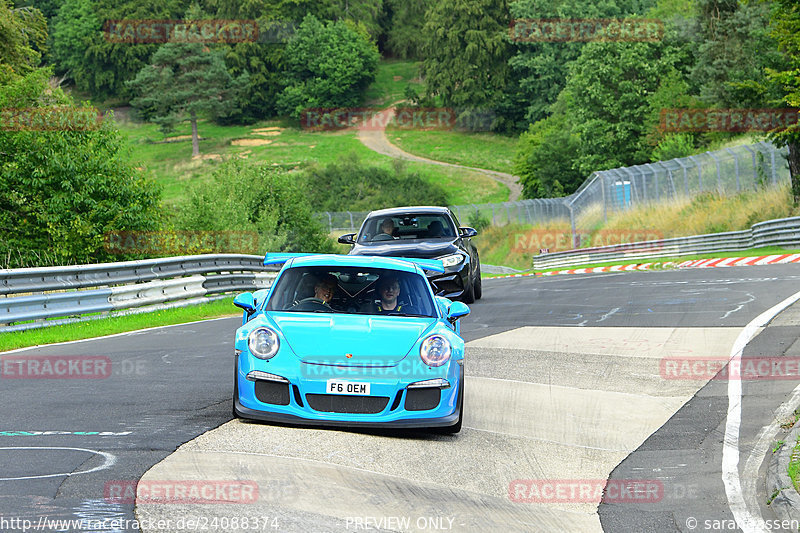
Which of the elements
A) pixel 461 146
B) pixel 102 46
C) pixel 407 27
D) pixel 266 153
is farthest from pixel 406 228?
pixel 407 27

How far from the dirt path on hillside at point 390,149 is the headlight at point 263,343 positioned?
79549 mm

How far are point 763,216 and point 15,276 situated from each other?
29362mm

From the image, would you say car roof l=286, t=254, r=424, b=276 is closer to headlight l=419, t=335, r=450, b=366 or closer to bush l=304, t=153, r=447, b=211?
headlight l=419, t=335, r=450, b=366

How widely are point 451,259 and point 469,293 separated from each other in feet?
4.98

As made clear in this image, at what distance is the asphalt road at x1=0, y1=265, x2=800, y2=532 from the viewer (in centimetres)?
581

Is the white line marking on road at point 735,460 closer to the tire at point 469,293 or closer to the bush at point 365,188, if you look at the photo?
the tire at point 469,293

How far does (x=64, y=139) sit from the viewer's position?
1253 inches

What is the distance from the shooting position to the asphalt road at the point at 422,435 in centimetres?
581

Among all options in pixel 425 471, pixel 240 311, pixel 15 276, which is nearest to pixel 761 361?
pixel 425 471

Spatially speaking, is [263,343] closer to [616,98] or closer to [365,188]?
[616,98]

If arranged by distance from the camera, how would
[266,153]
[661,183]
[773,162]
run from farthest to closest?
1. [266,153]
2. [661,183]
3. [773,162]

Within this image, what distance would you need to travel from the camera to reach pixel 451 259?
16.7 metres

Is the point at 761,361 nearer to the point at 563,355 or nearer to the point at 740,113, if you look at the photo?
the point at 563,355

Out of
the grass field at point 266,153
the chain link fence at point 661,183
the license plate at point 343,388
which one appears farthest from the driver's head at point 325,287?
the grass field at point 266,153
